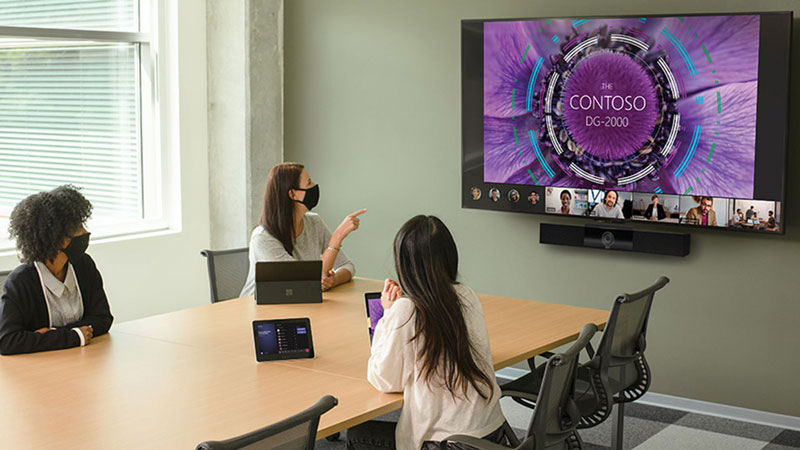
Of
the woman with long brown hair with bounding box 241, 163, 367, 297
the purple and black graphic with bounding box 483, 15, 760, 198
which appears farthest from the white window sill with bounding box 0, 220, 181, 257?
the purple and black graphic with bounding box 483, 15, 760, 198

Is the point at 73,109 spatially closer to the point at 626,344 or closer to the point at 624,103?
the point at 624,103

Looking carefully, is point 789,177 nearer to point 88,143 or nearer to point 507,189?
point 507,189

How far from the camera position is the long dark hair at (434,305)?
2.76m

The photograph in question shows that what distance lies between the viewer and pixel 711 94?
4.70 m

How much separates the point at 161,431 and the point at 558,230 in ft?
10.7

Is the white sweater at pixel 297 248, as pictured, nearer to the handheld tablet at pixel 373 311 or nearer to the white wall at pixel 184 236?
the handheld tablet at pixel 373 311

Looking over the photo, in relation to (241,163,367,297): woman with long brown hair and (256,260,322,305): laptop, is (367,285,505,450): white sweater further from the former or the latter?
(241,163,367,297): woman with long brown hair

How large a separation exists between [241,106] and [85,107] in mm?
1006

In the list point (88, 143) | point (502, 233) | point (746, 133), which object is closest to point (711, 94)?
point (746, 133)

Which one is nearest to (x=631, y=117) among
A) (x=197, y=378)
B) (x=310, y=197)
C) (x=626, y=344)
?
(x=626, y=344)

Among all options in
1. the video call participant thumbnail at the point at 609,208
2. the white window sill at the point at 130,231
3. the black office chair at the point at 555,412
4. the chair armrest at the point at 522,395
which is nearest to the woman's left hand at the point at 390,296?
the black office chair at the point at 555,412

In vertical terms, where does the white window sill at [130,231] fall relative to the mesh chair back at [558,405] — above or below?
above

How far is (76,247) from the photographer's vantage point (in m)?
3.48

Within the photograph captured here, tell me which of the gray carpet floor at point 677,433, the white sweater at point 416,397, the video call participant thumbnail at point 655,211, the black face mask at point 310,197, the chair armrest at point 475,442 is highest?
the black face mask at point 310,197
